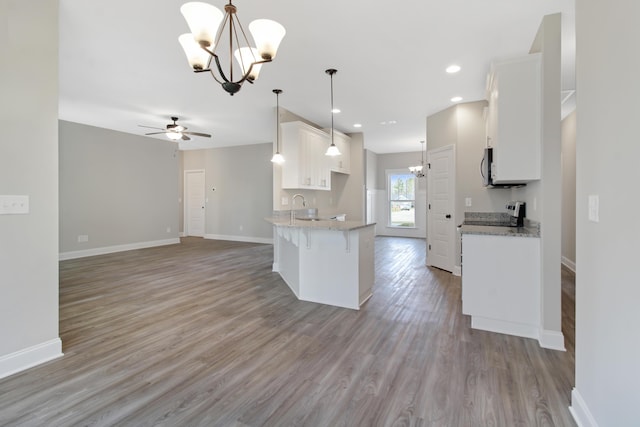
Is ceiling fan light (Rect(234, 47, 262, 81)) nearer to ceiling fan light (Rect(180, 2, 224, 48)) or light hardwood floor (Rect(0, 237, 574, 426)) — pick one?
ceiling fan light (Rect(180, 2, 224, 48))

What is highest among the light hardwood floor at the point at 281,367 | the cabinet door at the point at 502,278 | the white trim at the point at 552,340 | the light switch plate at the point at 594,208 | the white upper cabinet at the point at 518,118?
the white upper cabinet at the point at 518,118

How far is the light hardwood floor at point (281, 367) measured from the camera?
1.69 meters

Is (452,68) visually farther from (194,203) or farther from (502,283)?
(194,203)

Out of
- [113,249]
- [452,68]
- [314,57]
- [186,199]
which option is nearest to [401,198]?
[452,68]

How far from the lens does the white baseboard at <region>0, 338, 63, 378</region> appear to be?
2.02 metres

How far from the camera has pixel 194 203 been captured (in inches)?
377

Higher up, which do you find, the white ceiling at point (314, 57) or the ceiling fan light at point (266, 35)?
the white ceiling at point (314, 57)

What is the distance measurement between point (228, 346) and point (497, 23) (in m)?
3.64

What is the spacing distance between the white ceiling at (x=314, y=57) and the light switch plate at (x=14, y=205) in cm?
166

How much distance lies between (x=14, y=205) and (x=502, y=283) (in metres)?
3.79


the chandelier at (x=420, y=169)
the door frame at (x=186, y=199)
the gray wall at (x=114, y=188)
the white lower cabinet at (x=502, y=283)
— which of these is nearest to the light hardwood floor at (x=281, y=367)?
the white lower cabinet at (x=502, y=283)

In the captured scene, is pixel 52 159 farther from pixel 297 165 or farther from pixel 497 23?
pixel 497 23

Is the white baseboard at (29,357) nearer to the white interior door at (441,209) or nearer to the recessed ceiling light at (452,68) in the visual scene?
the recessed ceiling light at (452,68)

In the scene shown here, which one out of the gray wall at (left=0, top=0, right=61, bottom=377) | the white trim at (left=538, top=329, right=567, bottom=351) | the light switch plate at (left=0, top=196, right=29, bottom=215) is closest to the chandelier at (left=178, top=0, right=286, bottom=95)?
the gray wall at (left=0, top=0, right=61, bottom=377)
